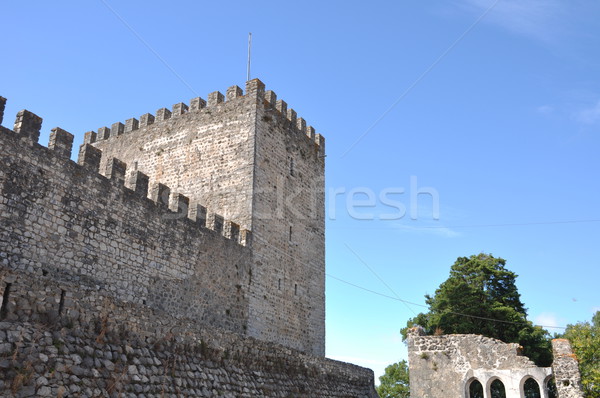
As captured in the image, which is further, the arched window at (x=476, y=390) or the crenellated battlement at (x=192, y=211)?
the arched window at (x=476, y=390)

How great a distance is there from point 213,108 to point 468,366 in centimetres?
1242

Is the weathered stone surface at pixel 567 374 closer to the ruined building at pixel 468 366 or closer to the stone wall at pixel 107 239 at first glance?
the ruined building at pixel 468 366

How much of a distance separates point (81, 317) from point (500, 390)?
2325 centimetres

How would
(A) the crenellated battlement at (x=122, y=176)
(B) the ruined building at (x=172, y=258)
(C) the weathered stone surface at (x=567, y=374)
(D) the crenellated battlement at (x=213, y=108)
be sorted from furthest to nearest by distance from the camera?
(D) the crenellated battlement at (x=213, y=108), (C) the weathered stone surface at (x=567, y=374), (A) the crenellated battlement at (x=122, y=176), (B) the ruined building at (x=172, y=258)

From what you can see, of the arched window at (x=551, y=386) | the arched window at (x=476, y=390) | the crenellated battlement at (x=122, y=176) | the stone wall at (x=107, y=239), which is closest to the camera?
the stone wall at (x=107, y=239)

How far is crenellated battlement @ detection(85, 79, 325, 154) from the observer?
66.6 feet

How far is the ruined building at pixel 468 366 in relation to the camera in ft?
51.8

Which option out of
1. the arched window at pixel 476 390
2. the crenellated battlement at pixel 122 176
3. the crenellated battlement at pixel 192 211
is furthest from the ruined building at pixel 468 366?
the arched window at pixel 476 390

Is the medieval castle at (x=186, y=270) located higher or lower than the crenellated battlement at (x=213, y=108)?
lower

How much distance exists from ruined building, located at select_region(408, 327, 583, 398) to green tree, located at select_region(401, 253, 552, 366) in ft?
30.6

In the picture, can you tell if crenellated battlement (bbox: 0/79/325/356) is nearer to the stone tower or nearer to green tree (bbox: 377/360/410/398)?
the stone tower

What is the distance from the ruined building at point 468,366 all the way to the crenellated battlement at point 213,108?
9.42 m

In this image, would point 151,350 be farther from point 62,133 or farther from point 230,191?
point 230,191

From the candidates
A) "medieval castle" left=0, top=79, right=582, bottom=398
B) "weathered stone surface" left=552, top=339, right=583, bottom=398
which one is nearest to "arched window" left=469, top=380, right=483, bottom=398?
"medieval castle" left=0, top=79, right=582, bottom=398
